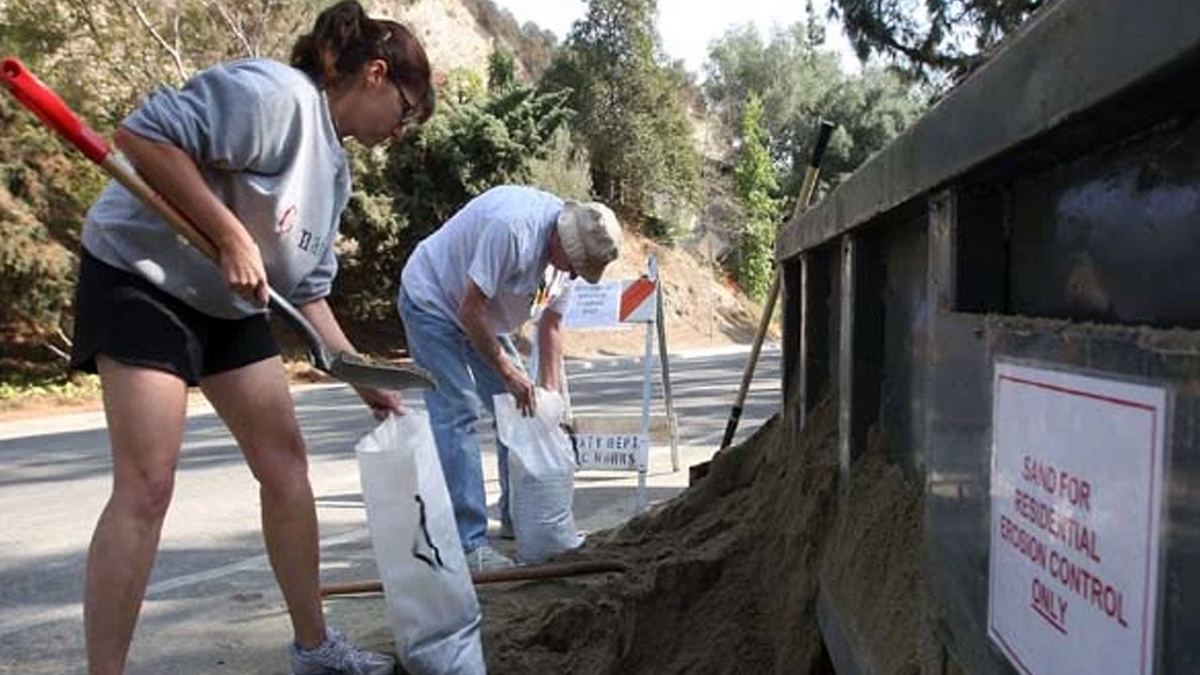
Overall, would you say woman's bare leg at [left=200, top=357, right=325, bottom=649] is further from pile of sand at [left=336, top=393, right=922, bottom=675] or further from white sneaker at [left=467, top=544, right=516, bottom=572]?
white sneaker at [left=467, top=544, right=516, bottom=572]

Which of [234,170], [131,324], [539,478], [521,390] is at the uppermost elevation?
[234,170]

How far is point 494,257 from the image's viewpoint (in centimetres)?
446

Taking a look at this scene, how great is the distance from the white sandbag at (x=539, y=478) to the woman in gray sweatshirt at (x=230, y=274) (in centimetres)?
135

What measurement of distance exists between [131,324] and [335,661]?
1038mm

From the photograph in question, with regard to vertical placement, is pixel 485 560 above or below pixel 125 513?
below

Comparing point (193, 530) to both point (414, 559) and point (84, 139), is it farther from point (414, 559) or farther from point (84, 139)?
point (84, 139)

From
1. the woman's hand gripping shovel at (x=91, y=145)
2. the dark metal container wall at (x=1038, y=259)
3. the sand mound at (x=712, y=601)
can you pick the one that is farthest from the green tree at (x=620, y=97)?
the dark metal container wall at (x=1038, y=259)

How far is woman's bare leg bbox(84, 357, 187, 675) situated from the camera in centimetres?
272

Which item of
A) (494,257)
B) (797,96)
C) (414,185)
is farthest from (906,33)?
(797,96)

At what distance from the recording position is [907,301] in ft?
7.37

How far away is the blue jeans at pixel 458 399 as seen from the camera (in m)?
4.60

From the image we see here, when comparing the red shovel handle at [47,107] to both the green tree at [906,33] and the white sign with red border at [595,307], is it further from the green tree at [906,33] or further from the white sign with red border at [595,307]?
the green tree at [906,33]

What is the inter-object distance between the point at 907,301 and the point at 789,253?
5.78 feet

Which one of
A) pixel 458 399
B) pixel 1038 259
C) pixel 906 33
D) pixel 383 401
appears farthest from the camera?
pixel 906 33
